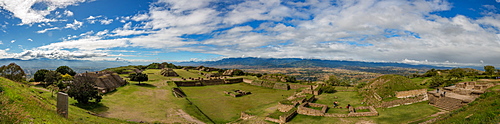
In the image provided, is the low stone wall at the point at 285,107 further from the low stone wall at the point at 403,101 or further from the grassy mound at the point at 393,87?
the grassy mound at the point at 393,87

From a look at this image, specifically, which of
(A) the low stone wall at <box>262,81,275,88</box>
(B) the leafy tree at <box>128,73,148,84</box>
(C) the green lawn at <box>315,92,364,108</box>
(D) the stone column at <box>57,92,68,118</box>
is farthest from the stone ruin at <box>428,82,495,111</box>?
(B) the leafy tree at <box>128,73,148,84</box>

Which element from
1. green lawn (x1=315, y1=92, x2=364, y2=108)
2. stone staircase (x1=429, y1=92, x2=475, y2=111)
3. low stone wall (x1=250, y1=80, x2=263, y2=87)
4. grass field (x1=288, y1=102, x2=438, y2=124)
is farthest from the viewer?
low stone wall (x1=250, y1=80, x2=263, y2=87)

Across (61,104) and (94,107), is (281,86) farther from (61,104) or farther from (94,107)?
(61,104)

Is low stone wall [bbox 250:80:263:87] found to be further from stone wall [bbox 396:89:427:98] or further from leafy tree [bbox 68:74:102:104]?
leafy tree [bbox 68:74:102:104]

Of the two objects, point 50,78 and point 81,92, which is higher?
point 50,78

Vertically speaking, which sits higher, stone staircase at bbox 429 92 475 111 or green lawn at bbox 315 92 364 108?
stone staircase at bbox 429 92 475 111

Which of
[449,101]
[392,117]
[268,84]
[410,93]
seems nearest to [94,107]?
[392,117]

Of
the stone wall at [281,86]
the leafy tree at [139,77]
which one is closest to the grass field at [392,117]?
the stone wall at [281,86]

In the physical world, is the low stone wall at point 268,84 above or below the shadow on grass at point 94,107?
below

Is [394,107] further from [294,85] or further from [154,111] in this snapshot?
[294,85]

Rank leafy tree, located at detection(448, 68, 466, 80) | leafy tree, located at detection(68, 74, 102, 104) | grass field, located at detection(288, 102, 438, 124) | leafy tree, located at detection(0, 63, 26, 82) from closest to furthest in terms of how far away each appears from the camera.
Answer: grass field, located at detection(288, 102, 438, 124) < leafy tree, located at detection(68, 74, 102, 104) < leafy tree, located at detection(0, 63, 26, 82) < leafy tree, located at detection(448, 68, 466, 80)

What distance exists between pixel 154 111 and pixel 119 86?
16.4 metres

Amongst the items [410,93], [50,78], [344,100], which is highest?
[50,78]

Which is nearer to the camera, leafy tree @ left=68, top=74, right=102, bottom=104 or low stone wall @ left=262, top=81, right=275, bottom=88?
leafy tree @ left=68, top=74, right=102, bottom=104
